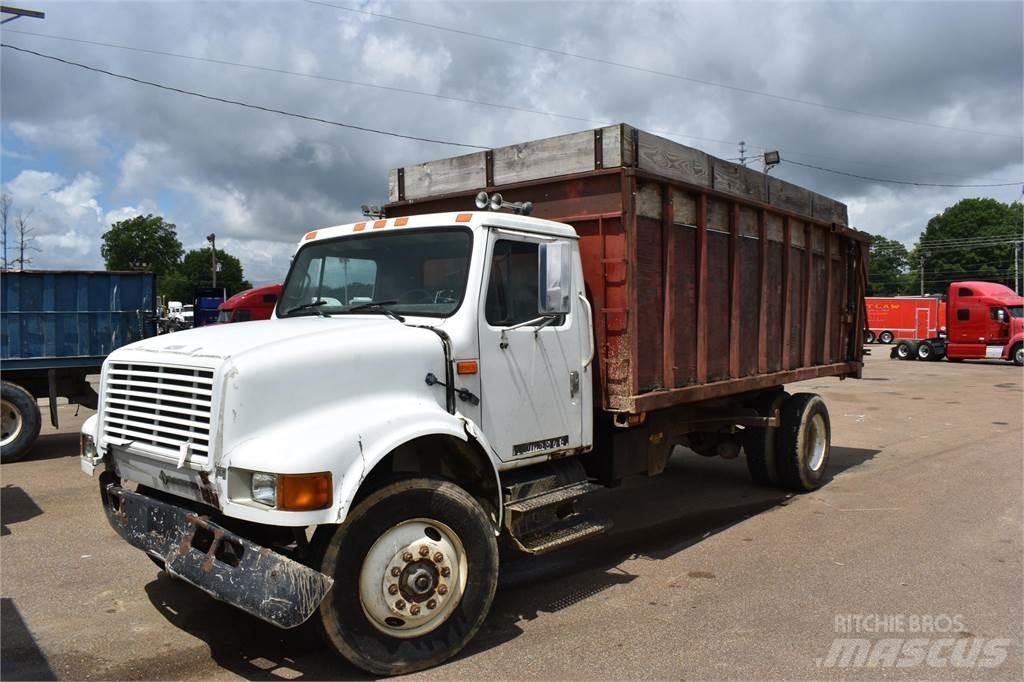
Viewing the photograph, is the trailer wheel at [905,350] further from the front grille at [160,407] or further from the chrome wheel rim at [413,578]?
the front grille at [160,407]

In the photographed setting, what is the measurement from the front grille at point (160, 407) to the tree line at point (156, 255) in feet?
330

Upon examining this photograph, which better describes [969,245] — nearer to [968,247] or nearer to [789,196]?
[968,247]

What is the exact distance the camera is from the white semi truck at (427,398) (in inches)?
140

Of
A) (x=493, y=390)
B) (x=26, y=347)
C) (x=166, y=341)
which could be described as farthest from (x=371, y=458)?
(x=26, y=347)

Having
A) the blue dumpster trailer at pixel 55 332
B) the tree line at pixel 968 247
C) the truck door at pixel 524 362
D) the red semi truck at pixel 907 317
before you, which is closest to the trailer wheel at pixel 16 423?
the blue dumpster trailer at pixel 55 332

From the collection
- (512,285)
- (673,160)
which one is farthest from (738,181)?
(512,285)

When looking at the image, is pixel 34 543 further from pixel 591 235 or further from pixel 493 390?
pixel 591 235

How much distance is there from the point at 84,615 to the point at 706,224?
516cm

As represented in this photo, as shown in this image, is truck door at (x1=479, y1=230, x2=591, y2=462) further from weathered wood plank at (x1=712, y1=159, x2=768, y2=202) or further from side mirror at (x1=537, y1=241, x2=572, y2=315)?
weathered wood plank at (x1=712, y1=159, x2=768, y2=202)

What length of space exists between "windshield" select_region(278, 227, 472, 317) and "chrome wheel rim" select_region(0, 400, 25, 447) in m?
6.59

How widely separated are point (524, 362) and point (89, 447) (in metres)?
2.63

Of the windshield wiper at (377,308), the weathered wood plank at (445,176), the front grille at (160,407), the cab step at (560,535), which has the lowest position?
the cab step at (560,535)

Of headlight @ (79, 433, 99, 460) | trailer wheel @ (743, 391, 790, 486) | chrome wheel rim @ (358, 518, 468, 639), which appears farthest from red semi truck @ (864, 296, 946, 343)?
headlight @ (79, 433, 99, 460)

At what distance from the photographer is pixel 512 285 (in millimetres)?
4676
